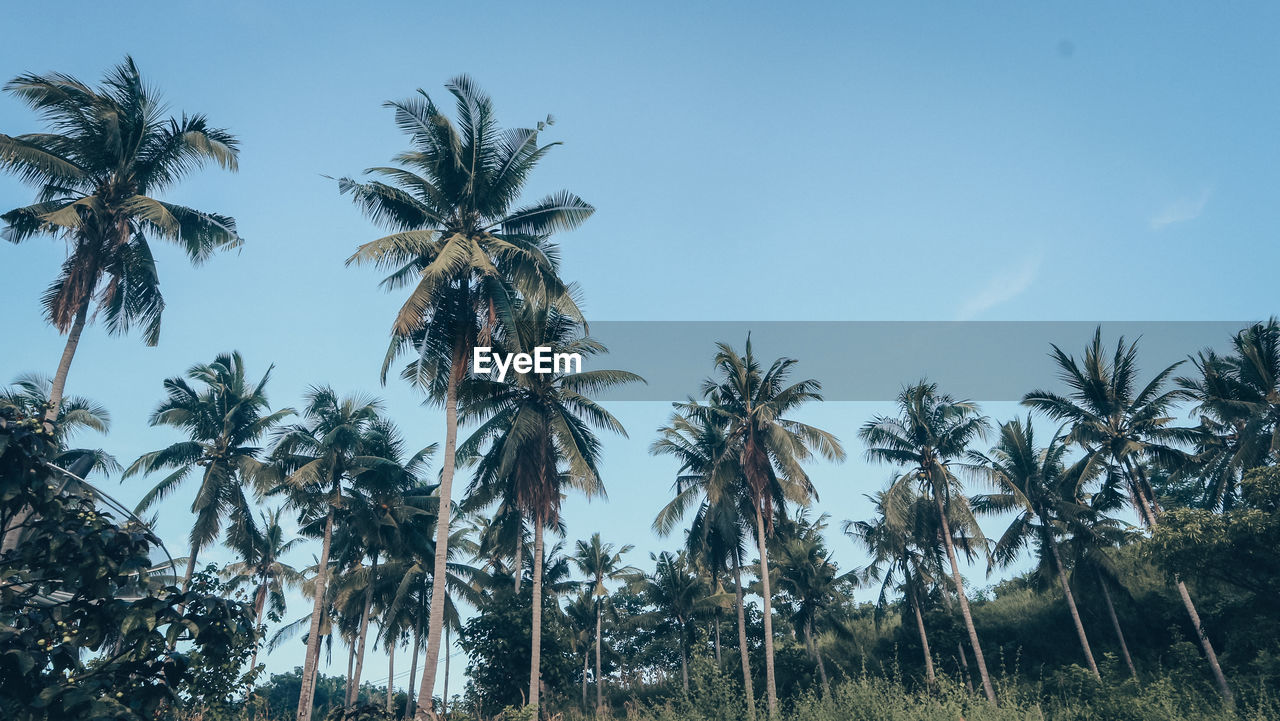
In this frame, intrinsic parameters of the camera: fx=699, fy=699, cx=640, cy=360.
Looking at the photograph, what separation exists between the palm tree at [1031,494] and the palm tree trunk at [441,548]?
73.4 feet

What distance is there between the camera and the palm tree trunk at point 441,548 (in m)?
15.3

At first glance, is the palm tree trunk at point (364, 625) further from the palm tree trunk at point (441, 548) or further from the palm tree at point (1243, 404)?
the palm tree at point (1243, 404)

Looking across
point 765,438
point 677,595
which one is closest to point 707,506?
point 765,438

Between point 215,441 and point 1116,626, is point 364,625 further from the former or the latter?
point 1116,626

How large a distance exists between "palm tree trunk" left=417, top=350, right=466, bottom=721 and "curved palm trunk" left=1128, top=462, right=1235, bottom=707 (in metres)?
21.3

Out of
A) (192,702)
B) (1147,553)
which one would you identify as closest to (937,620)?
(1147,553)

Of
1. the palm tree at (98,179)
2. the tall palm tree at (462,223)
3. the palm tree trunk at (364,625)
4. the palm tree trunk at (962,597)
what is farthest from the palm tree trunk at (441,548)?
the palm tree trunk at (962,597)

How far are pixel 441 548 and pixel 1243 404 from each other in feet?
86.1

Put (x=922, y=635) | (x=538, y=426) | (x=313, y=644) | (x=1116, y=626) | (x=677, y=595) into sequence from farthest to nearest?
(x=677, y=595) → (x=922, y=635) → (x=1116, y=626) → (x=313, y=644) → (x=538, y=426)

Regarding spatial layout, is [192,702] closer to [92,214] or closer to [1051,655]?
[92,214]

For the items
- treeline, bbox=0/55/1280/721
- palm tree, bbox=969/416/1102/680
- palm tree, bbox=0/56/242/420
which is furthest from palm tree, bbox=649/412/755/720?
palm tree, bbox=0/56/242/420

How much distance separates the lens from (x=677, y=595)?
42.3m

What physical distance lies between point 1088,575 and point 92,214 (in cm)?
3771

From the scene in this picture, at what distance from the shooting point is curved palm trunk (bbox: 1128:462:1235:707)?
21.9 metres
